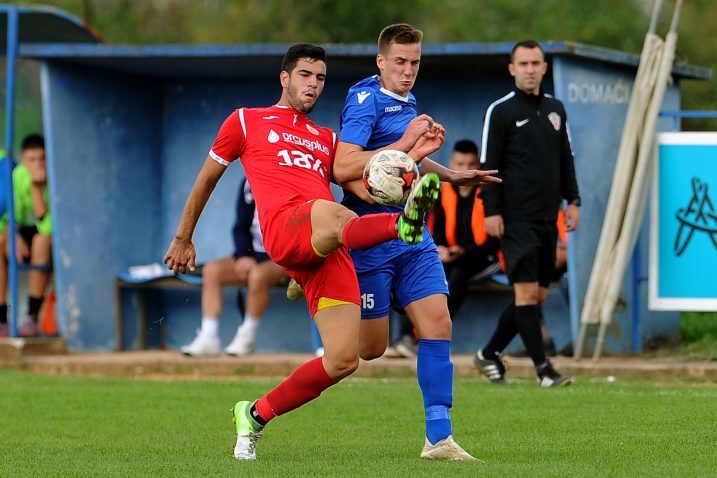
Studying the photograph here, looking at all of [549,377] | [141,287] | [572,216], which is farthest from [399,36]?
[141,287]

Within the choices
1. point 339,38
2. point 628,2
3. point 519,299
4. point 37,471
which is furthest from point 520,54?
point 628,2

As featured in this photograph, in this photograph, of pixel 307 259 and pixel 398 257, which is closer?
pixel 307 259

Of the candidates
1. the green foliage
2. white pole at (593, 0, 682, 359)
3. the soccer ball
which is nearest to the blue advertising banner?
white pole at (593, 0, 682, 359)

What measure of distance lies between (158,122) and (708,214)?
20.7 ft

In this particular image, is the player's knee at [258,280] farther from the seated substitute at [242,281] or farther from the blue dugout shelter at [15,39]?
the blue dugout shelter at [15,39]

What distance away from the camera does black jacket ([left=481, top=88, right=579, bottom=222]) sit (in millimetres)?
11297

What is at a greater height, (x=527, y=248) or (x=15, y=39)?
(x=15, y=39)

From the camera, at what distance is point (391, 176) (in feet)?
22.6

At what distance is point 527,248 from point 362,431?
2761 mm

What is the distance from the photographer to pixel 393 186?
689 centimetres

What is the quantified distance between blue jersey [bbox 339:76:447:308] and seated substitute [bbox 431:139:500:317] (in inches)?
236

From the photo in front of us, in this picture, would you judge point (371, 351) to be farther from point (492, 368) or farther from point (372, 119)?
point (492, 368)

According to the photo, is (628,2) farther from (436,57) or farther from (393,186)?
(393,186)

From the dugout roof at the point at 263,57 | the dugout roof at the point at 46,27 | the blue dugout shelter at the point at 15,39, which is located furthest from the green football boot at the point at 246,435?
the dugout roof at the point at 46,27
